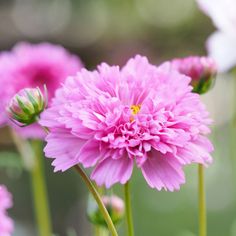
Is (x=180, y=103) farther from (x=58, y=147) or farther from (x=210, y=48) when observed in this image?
(x=210, y=48)

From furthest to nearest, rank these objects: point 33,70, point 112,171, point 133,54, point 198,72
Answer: point 133,54 → point 33,70 → point 198,72 → point 112,171

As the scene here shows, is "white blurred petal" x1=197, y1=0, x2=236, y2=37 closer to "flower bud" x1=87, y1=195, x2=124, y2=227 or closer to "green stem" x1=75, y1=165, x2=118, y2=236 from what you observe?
"flower bud" x1=87, y1=195, x2=124, y2=227

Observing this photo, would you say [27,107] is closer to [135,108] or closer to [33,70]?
[135,108]

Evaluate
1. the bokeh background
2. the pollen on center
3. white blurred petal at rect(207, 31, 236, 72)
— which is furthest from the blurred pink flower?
the bokeh background

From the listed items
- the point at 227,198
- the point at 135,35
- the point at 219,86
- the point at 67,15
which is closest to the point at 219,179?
the point at 227,198

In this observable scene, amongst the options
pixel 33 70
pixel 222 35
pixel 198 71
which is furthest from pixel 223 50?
pixel 33 70
